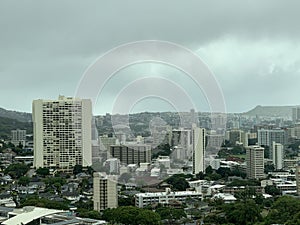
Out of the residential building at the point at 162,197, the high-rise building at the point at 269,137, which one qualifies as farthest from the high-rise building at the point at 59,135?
the high-rise building at the point at 269,137

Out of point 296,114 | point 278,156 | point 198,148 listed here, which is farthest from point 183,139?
point 296,114

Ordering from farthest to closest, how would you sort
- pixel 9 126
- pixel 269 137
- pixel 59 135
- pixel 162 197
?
pixel 9 126 < pixel 269 137 < pixel 59 135 < pixel 162 197

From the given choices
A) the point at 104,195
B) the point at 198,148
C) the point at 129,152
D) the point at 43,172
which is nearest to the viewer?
the point at 104,195

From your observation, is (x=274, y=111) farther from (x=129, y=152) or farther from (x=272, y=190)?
(x=129, y=152)

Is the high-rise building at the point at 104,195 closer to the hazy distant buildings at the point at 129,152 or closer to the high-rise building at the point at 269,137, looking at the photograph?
the hazy distant buildings at the point at 129,152

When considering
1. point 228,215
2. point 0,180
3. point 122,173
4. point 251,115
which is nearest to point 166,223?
point 228,215

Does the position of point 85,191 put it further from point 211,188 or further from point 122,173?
point 211,188

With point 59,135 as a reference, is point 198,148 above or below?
below
